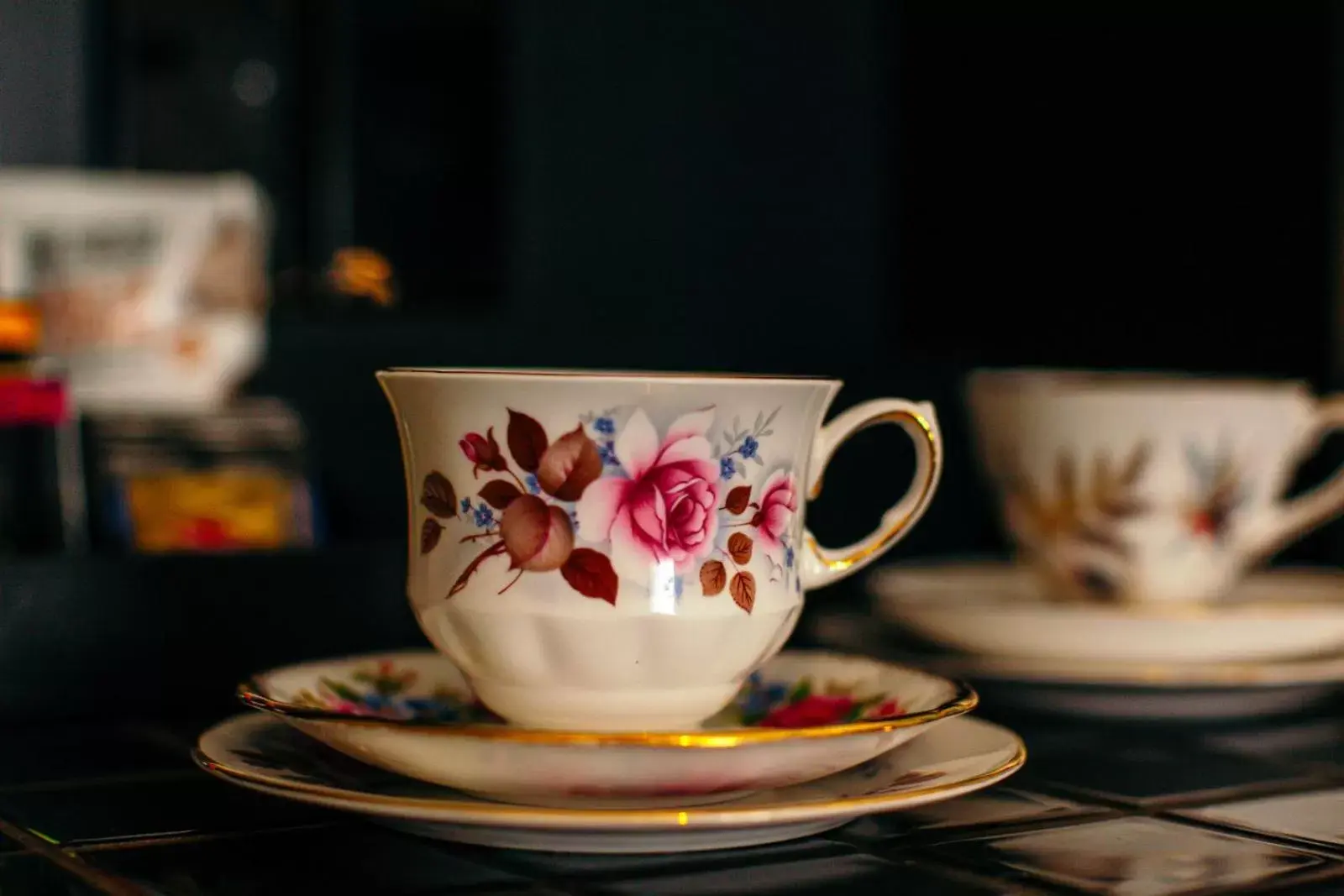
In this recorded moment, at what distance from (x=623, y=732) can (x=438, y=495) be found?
111 mm

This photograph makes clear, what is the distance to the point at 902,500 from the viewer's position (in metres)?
0.55

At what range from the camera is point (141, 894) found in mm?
390

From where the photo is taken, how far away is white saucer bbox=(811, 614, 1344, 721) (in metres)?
0.68

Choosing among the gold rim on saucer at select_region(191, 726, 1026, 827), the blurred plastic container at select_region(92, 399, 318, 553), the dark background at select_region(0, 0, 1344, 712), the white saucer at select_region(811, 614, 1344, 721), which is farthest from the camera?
the dark background at select_region(0, 0, 1344, 712)

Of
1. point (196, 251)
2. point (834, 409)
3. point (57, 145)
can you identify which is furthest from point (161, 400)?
point (834, 409)

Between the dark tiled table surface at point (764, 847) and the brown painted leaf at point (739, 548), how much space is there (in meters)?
0.09

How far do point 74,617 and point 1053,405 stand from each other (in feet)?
1.50

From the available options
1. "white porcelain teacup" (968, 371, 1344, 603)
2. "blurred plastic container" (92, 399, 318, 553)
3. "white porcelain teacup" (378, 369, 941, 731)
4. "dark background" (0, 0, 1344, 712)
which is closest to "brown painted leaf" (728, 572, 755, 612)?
"white porcelain teacup" (378, 369, 941, 731)

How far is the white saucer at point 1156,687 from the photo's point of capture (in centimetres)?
68

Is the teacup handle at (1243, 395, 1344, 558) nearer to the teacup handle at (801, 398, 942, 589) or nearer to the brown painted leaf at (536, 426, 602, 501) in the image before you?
the teacup handle at (801, 398, 942, 589)

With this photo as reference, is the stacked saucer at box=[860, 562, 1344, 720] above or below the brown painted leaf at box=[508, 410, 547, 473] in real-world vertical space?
below

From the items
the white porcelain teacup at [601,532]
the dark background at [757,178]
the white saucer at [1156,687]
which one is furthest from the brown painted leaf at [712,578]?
the dark background at [757,178]

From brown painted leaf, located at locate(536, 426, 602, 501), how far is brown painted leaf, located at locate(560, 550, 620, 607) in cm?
2

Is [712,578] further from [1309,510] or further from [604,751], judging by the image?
[1309,510]
